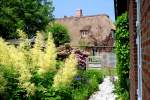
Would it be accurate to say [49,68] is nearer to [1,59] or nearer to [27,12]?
[1,59]

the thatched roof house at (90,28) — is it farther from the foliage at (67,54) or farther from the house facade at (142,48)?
the house facade at (142,48)

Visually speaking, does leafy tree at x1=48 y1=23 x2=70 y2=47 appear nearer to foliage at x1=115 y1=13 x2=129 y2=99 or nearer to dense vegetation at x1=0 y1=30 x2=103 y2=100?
foliage at x1=115 y1=13 x2=129 y2=99

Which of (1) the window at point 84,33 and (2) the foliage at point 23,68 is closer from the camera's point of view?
(2) the foliage at point 23,68

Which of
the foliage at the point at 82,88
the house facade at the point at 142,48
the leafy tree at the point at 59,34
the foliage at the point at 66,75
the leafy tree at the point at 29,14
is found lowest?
the foliage at the point at 82,88

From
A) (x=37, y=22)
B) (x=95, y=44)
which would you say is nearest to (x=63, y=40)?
(x=37, y=22)

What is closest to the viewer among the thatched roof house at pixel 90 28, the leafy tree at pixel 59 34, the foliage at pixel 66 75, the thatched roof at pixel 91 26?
the foliage at pixel 66 75

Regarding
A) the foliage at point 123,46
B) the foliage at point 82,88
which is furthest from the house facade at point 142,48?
the foliage at point 82,88

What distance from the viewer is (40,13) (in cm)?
5166

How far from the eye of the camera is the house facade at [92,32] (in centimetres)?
5934

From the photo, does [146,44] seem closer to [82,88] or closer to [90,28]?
[82,88]

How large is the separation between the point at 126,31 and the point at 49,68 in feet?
7.53

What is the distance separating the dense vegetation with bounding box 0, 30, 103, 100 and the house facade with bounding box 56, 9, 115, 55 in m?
45.1

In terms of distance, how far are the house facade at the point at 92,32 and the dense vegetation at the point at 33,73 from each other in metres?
45.1

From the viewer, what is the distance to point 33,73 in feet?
38.5
